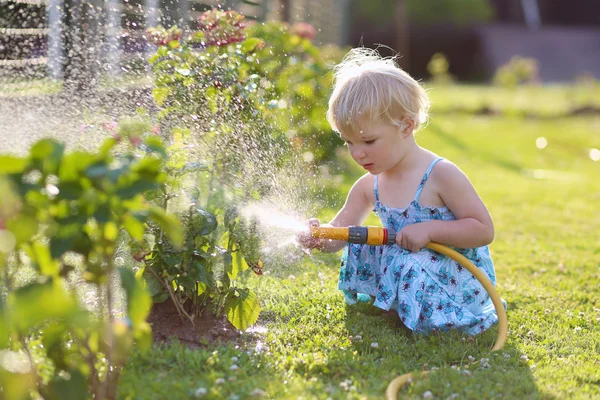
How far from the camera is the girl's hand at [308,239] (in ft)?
9.34

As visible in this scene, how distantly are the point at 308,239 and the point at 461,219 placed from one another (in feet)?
1.99

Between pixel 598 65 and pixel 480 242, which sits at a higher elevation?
pixel 480 242

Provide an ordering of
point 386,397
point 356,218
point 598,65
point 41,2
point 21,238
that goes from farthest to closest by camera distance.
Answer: point 598,65, point 41,2, point 356,218, point 386,397, point 21,238

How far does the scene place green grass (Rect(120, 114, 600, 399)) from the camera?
2215 mm

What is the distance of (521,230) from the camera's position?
4.95 metres

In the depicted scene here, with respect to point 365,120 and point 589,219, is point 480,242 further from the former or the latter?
point 589,219

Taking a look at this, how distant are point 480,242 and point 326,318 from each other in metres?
0.68

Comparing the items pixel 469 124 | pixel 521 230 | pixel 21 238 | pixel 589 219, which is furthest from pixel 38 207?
pixel 469 124

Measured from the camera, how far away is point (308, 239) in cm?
286

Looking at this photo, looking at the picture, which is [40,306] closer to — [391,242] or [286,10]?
[391,242]

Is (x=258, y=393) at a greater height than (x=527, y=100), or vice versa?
(x=258, y=393)

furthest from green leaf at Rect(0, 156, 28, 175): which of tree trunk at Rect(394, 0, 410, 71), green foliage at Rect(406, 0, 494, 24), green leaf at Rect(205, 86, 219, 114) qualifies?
green foliage at Rect(406, 0, 494, 24)

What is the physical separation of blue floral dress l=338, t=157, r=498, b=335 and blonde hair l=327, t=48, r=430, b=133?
0.85 ft

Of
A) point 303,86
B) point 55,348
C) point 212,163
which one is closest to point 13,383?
point 55,348
